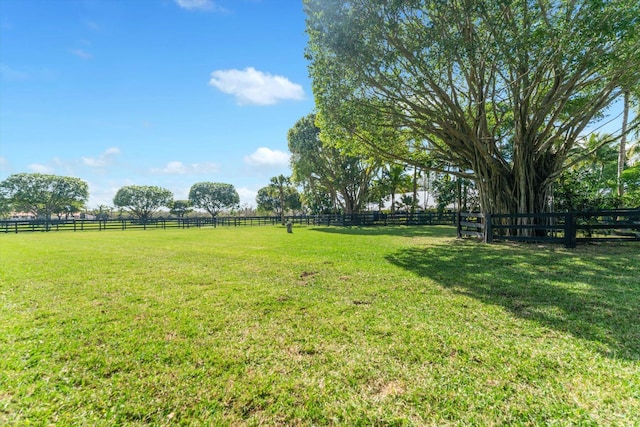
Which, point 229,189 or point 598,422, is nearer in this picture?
point 598,422

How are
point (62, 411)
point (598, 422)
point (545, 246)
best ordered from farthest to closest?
point (545, 246) → point (62, 411) → point (598, 422)

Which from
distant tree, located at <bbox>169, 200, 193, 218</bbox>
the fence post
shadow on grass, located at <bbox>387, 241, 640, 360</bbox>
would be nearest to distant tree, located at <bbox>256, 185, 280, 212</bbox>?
distant tree, located at <bbox>169, 200, 193, 218</bbox>

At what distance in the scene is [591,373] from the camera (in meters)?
2.10

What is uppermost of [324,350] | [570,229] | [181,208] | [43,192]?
[43,192]

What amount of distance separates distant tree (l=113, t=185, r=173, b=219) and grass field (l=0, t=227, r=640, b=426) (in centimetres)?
5757

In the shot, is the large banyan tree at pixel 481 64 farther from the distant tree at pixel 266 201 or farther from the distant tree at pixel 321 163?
the distant tree at pixel 266 201

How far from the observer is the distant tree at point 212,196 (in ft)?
197

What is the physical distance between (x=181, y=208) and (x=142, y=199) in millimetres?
8588

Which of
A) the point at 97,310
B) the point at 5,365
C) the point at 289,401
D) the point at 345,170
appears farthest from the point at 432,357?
the point at 345,170

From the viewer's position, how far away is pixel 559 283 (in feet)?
14.3

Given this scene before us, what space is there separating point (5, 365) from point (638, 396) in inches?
182

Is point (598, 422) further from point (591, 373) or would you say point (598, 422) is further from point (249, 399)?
point (249, 399)

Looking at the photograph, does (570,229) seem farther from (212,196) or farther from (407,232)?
(212,196)

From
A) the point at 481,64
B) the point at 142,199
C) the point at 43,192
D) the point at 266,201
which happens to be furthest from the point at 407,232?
the point at 142,199
